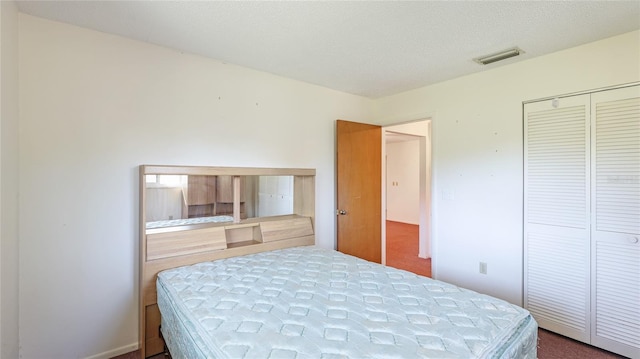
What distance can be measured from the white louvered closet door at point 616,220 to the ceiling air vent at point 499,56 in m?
0.67

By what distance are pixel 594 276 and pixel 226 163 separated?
10.4 feet

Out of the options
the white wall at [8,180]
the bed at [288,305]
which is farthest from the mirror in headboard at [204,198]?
the white wall at [8,180]

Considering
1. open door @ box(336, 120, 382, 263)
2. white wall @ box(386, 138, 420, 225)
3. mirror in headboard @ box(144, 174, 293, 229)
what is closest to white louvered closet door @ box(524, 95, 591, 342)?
open door @ box(336, 120, 382, 263)

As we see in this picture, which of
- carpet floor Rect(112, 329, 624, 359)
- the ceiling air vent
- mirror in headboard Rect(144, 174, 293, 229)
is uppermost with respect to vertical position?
the ceiling air vent

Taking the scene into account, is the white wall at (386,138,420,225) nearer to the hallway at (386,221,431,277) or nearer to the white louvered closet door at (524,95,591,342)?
the hallway at (386,221,431,277)

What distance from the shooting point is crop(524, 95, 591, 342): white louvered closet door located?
234 cm

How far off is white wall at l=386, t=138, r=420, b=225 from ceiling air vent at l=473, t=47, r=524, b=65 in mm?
5114

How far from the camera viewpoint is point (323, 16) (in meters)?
1.91

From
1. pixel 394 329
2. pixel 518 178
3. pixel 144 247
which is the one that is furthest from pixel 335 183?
pixel 394 329

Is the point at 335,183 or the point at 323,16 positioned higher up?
the point at 323,16

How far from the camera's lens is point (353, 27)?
6.76 ft

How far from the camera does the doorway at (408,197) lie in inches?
177

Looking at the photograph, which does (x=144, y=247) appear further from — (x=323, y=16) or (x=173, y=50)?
(x=323, y=16)

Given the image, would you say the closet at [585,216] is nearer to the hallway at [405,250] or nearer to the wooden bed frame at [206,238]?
the hallway at [405,250]
